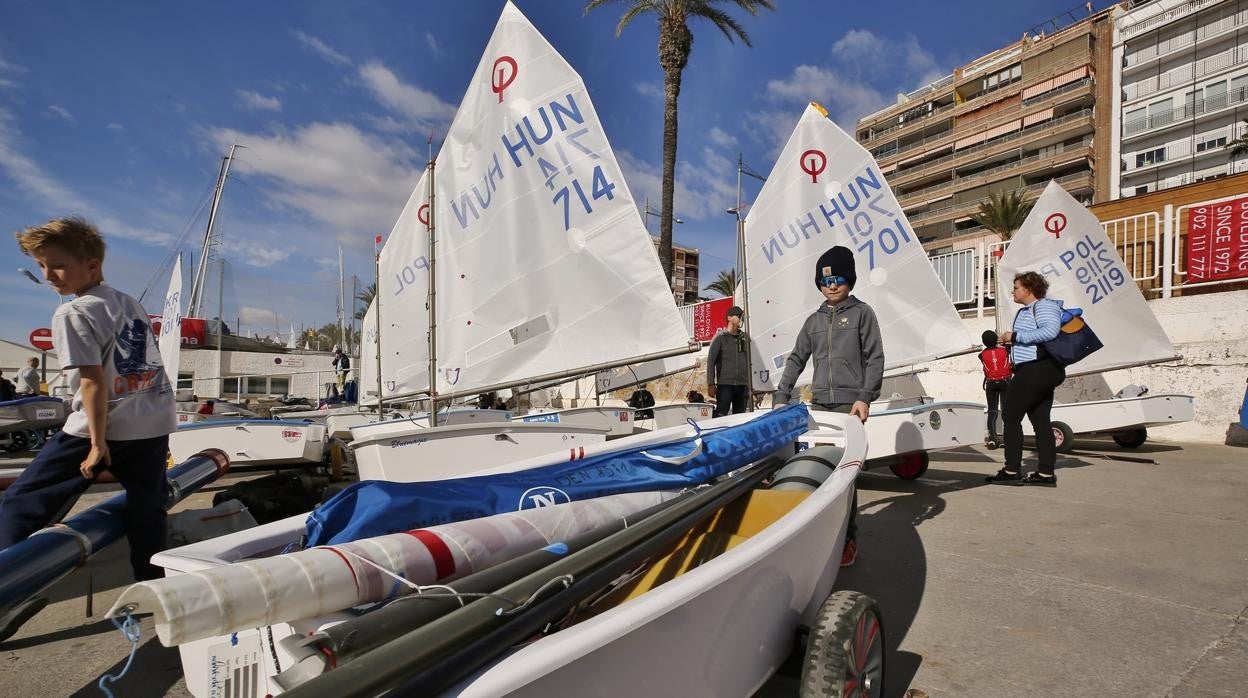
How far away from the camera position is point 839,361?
3631 mm

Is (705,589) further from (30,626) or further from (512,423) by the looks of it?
(512,423)

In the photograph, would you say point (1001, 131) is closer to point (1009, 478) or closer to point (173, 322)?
point (1009, 478)

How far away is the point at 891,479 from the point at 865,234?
2.84 metres

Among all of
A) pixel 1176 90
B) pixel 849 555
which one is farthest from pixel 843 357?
pixel 1176 90

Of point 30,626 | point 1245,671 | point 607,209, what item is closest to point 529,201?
point 607,209

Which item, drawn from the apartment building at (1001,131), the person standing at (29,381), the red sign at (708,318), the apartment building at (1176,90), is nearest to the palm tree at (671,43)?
the red sign at (708,318)

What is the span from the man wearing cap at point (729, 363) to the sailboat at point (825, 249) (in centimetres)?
31

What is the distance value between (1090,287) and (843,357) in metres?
6.58

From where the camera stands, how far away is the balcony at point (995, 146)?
43938 millimetres

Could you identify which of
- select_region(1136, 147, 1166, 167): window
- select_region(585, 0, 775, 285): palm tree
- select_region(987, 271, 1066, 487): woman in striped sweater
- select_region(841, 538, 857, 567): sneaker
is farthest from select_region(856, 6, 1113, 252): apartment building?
select_region(841, 538, 857, 567): sneaker

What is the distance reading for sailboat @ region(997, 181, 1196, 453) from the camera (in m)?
7.64

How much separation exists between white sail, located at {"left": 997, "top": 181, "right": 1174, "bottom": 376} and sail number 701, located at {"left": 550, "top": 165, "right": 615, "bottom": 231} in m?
6.07

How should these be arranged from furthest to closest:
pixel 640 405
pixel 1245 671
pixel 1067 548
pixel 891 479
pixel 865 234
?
pixel 640 405, pixel 865 234, pixel 891 479, pixel 1067 548, pixel 1245 671

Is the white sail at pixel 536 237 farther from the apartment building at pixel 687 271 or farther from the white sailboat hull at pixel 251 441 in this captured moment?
the apartment building at pixel 687 271
